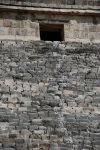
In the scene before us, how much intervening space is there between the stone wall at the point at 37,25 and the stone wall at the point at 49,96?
1269 mm

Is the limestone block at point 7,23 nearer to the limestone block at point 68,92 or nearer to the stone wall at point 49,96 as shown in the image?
the stone wall at point 49,96

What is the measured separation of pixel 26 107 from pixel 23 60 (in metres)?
2.02

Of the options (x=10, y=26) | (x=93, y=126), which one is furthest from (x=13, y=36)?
(x=93, y=126)

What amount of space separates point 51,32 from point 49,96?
457 centimetres

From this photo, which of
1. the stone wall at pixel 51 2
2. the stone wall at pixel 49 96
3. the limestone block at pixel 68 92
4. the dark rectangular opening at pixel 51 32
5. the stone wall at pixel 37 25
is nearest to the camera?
the stone wall at pixel 49 96

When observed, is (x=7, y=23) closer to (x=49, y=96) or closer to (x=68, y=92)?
(x=68, y=92)

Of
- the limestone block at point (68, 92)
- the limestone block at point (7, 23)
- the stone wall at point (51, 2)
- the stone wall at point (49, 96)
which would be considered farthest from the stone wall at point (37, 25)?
the limestone block at point (68, 92)

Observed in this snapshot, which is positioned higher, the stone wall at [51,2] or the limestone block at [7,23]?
the stone wall at [51,2]

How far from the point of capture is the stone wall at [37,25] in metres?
12.7

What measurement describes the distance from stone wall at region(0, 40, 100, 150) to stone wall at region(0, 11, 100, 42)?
1.27 metres

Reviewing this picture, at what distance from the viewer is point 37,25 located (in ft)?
42.4

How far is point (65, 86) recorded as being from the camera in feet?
31.2

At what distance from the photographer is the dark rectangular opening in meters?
13.1

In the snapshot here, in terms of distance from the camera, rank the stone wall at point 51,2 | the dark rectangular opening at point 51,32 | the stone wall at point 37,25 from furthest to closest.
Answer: the dark rectangular opening at point 51,32 → the stone wall at point 51,2 → the stone wall at point 37,25
